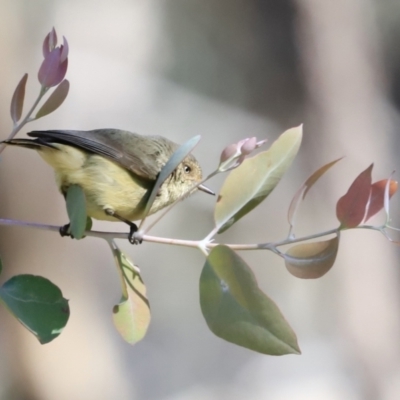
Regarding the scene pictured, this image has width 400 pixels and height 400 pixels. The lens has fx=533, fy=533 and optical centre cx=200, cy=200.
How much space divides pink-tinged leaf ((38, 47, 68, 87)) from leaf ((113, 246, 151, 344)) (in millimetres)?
271

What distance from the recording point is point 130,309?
2.56 feet

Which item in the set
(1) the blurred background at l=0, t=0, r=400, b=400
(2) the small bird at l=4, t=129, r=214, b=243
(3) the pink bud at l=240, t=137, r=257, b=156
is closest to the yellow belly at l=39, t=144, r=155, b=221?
(2) the small bird at l=4, t=129, r=214, b=243

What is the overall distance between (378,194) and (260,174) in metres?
0.16

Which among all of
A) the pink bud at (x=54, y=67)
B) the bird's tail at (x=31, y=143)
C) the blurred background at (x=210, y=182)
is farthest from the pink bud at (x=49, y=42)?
the blurred background at (x=210, y=182)

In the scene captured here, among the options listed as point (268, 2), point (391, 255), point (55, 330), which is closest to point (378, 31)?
point (268, 2)

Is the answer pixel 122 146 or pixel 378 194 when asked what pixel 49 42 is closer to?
pixel 122 146

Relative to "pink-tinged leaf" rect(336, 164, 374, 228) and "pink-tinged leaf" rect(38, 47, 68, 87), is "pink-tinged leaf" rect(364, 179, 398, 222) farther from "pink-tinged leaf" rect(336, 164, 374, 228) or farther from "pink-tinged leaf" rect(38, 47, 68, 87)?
"pink-tinged leaf" rect(38, 47, 68, 87)

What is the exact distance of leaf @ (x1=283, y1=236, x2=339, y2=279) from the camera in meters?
0.65

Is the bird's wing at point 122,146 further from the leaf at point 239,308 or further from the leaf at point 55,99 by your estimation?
the leaf at point 239,308

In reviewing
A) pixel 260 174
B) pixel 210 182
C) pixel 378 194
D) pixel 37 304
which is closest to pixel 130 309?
pixel 37 304

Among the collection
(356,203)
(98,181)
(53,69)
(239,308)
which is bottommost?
(239,308)

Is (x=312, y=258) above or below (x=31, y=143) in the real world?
below

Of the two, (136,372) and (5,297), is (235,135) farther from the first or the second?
(5,297)

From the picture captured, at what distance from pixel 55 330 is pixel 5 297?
0.27 ft
